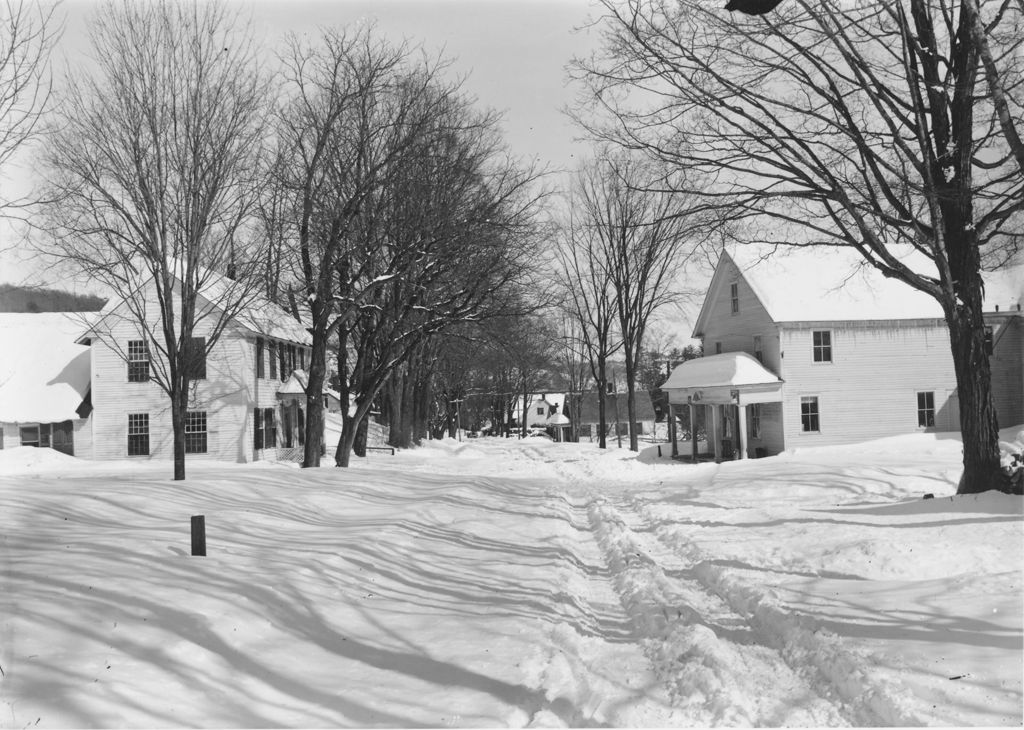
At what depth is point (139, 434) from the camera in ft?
107

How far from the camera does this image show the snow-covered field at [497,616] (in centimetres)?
482

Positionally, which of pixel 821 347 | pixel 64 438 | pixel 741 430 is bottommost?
pixel 741 430

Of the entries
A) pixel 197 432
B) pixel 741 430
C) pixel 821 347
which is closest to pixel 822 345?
pixel 821 347

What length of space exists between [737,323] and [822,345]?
4.20 metres

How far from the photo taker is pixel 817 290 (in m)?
31.1

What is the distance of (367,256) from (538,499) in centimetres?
852

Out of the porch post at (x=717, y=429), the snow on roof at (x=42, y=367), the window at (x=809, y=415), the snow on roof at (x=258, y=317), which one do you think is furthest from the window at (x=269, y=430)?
the window at (x=809, y=415)

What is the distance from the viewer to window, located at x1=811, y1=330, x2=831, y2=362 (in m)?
29.9

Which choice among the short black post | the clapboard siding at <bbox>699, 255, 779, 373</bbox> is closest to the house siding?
the clapboard siding at <bbox>699, 255, 779, 373</bbox>

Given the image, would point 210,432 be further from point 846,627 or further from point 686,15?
point 846,627

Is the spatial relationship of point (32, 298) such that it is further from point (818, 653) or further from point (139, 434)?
point (818, 653)

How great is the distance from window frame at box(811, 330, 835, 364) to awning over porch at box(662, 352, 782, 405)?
1.79 metres

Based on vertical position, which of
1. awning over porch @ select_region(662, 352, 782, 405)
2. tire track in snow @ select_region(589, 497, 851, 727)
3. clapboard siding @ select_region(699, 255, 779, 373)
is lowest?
tire track in snow @ select_region(589, 497, 851, 727)

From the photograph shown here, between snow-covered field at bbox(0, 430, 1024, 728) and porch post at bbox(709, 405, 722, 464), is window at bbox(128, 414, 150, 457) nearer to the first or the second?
snow-covered field at bbox(0, 430, 1024, 728)
